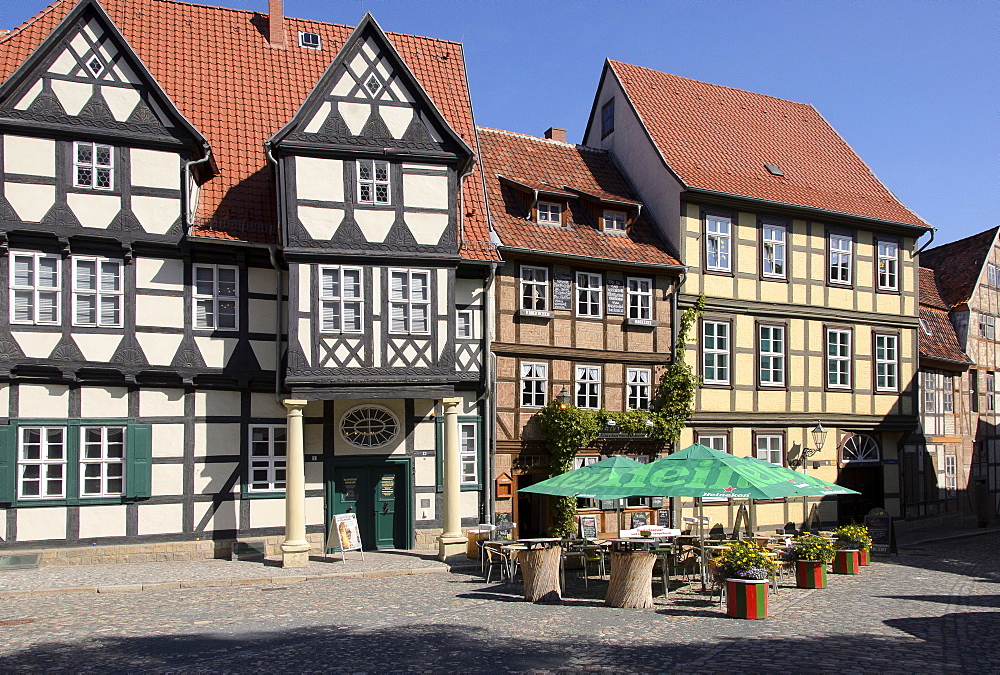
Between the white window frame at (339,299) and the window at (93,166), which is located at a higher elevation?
the window at (93,166)

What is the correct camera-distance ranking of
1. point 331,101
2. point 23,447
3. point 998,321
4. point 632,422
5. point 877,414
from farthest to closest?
point 998,321 < point 877,414 < point 632,422 < point 331,101 < point 23,447

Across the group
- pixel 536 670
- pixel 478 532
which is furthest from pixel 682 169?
pixel 536 670

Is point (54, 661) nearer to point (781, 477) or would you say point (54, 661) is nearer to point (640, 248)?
point (781, 477)

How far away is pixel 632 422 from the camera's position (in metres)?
23.5

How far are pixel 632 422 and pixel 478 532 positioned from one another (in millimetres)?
5456

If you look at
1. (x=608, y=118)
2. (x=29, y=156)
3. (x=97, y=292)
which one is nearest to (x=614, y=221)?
(x=608, y=118)

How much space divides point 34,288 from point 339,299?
584cm

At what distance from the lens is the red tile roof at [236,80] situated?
2061cm

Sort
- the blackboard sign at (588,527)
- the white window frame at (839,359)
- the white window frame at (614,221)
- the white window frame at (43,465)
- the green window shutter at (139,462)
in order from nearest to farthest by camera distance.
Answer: the white window frame at (43,465) < the green window shutter at (139,462) < the blackboard sign at (588,527) < the white window frame at (614,221) < the white window frame at (839,359)

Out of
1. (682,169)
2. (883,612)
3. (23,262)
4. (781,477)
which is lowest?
(883,612)

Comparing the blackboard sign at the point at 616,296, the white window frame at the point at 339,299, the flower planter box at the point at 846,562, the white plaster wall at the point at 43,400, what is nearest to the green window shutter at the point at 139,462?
the white plaster wall at the point at 43,400

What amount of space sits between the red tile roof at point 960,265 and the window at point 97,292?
26938 millimetres

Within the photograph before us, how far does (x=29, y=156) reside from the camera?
60.8 feet

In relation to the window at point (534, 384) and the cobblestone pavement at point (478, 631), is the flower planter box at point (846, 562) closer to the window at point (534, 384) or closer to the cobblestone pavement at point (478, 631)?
the cobblestone pavement at point (478, 631)
